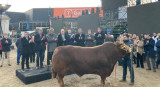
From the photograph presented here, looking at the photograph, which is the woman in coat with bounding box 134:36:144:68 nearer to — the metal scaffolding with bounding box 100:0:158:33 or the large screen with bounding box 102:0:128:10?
the metal scaffolding with bounding box 100:0:158:33

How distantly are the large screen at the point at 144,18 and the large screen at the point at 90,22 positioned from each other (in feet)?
19.9

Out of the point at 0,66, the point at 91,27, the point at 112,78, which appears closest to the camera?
the point at 112,78

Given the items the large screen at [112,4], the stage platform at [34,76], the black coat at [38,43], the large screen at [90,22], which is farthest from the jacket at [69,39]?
the large screen at [90,22]

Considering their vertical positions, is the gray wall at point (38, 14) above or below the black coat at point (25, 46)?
above

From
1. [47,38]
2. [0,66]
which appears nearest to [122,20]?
[47,38]

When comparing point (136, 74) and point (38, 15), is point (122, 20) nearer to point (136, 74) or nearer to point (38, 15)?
point (136, 74)

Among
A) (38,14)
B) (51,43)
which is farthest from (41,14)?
(51,43)

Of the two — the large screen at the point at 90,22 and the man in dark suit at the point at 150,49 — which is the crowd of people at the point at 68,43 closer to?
the man in dark suit at the point at 150,49

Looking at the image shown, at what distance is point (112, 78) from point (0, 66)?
23.3 ft

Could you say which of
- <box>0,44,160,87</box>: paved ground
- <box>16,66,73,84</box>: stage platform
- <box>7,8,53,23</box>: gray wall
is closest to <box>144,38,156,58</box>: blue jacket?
<box>0,44,160,87</box>: paved ground

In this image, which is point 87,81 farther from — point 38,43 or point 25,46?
point 25,46

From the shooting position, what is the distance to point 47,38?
8445mm

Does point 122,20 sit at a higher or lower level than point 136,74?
higher

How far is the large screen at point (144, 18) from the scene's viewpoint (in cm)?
1061
